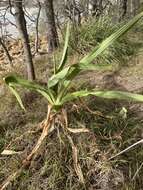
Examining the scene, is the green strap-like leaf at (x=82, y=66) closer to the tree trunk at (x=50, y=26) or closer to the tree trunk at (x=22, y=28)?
the tree trunk at (x=22, y=28)

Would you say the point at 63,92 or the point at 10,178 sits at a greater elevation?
the point at 63,92

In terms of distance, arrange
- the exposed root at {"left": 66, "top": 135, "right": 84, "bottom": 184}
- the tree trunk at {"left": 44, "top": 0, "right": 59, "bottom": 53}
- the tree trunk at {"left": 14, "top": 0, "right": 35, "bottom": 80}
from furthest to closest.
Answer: the tree trunk at {"left": 44, "top": 0, "right": 59, "bottom": 53} < the tree trunk at {"left": 14, "top": 0, "right": 35, "bottom": 80} < the exposed root at {"left": 66, "top": 135, "right": 84, "bottom": 184}

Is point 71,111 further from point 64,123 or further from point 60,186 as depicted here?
point 60,186

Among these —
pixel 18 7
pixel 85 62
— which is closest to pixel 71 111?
pixel 85 62

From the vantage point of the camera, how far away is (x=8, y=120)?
4.19 metres

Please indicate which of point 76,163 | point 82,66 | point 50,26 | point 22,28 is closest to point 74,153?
point 76,163

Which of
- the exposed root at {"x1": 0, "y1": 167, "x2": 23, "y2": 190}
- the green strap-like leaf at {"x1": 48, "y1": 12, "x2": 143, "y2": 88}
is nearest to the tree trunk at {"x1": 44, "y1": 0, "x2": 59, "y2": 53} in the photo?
the green strap-like leaf at {"x1": 48, "y1": 12, "x2": 143, "y2": 88}

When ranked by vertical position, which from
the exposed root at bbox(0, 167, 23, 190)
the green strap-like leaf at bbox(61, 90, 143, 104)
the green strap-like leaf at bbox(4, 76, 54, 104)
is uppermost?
the green strap-like leaf at bbox(4, 76, 54, 104)

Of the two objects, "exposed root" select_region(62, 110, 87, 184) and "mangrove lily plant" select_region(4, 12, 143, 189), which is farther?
"mangrove lily plant" select_region(4, 12, 143, 189)

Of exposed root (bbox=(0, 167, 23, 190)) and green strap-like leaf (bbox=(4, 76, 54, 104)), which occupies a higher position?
green strap-like leaf (bbox=(4, 76, 54, 104))

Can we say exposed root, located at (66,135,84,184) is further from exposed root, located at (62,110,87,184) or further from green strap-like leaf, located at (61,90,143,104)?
green strap-like leaf, located at (61,90,143,104)

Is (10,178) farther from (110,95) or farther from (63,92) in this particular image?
(110,95)

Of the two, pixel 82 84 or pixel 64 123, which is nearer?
pixel 64 123

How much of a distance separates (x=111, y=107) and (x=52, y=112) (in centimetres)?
72
